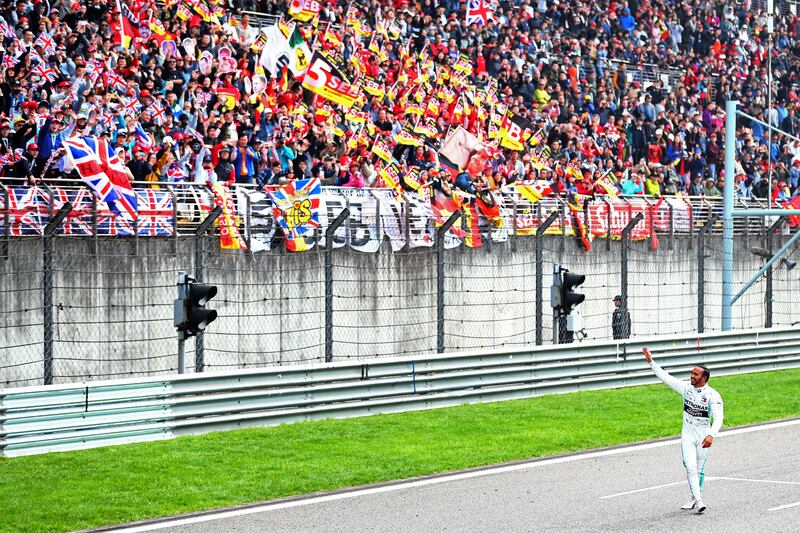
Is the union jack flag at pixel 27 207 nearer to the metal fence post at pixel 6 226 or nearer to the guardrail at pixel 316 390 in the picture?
the metal fence post at pixel 6 226

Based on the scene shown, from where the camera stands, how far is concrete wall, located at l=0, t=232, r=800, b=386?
54.4 feet

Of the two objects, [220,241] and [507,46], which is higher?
[507,46]

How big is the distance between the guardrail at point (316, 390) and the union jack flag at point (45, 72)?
6.83m

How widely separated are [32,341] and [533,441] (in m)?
6.17

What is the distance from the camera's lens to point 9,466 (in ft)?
41.4

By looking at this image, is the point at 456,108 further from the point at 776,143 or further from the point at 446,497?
the point at 446,497

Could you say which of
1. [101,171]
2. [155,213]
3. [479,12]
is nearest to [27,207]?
[155,213]

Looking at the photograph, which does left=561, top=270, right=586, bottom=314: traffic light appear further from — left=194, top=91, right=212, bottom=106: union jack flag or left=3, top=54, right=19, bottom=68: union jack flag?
left=3, top=54, right=19, bottom=68: union jack flag

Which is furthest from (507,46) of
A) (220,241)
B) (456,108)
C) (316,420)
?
(316,420)

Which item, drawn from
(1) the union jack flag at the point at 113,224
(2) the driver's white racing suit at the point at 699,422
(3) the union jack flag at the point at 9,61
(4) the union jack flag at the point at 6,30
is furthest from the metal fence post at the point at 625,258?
(4) the union jack flag at the point at 6,30

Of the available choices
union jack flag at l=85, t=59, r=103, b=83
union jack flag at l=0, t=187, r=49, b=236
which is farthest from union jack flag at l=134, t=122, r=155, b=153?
union jack flag at l=0, t=187, r=49, b=236

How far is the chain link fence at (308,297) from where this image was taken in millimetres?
16312

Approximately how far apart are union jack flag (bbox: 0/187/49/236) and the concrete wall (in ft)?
1.23

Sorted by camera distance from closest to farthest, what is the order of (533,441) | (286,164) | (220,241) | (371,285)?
(533,441), (220,241), (371,285), (286,164)
